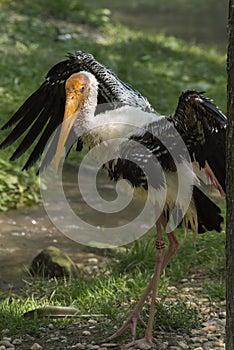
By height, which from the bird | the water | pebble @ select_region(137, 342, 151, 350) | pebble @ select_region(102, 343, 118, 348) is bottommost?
the water

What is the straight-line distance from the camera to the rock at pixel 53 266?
5.47 metres

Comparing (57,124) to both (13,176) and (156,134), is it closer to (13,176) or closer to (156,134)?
(156,134)

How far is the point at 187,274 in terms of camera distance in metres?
5.45

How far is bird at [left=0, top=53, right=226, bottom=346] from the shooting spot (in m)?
4.18

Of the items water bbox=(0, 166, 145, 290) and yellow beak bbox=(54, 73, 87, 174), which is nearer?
yellow beak bbox=(54, 73, 87, 174)

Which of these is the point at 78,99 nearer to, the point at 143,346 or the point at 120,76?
the point at 143,346

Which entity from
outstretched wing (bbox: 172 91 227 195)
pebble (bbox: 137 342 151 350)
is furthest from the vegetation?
outstretched wing (bbox: 172 91 227 195)

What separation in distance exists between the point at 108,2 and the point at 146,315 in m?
17.0

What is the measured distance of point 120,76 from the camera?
390 inches

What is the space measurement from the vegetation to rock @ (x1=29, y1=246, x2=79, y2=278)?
139mm

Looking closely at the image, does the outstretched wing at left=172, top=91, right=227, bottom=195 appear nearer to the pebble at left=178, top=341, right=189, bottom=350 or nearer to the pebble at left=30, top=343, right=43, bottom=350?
the pebble at left=178, top=341, right=189, bottom=350

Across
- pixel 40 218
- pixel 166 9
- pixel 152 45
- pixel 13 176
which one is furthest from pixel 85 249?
pixel 166 9

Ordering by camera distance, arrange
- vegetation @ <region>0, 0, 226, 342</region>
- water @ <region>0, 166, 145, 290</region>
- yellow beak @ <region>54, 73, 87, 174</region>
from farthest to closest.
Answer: water @ <region>0, 166, 145, 290</region> → vegetation @ <region>0, 0, 226, 342</region> → yellow beak @ <region>54, 73, 87, 174</region>

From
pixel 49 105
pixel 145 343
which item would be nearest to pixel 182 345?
pixel 145 343
